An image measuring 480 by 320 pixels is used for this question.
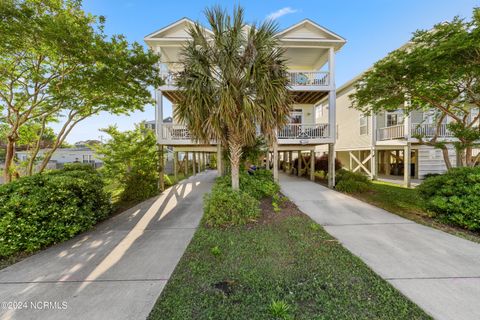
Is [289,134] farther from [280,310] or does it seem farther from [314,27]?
[280,310]

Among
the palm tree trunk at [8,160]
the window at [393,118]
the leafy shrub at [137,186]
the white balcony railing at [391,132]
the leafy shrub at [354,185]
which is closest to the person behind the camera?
the palm tree trunk at [8,160]

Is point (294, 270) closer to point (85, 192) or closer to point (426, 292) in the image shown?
point (426, 292)

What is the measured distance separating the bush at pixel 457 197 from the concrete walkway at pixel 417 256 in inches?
29.8

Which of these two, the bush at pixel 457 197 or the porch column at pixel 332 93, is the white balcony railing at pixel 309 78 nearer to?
the porch column at pixel 332 93

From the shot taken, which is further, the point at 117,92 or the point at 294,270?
the point at 117,92

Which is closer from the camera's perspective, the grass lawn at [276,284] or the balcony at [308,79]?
the grass lawn at [276,284]

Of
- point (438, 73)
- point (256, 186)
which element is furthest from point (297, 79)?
point (256, 186)

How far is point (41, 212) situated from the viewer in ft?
12.6

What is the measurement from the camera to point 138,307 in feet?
7.57

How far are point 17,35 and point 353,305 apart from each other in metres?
9.35

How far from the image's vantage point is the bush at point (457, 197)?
446 cm

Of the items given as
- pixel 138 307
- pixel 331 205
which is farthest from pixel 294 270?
pixel 331 205

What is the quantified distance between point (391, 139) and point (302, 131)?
672 cm

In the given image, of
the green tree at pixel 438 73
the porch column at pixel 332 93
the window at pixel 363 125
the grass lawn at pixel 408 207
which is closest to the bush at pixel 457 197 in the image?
the grass lawn at pixel 408 207
